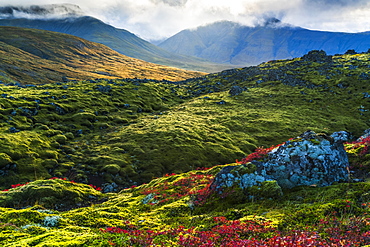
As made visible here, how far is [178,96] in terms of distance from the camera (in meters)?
97.5

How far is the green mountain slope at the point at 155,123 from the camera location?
1469 inches

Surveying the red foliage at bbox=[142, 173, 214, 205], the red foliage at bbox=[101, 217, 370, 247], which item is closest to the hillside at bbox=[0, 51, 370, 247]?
the red foliage at bbox=[101, 217, 370, 247]

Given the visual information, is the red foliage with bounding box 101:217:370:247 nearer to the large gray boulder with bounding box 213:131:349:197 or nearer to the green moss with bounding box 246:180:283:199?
the green moss with bounding box 246:180:283:199

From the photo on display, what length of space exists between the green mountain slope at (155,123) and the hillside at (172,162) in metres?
0.28

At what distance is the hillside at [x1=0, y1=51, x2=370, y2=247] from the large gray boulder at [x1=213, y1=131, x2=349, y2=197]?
71 cm

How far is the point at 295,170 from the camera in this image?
18516 mm

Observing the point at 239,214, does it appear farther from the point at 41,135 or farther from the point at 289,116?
the point at 289,116

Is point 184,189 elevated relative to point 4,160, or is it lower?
elevated

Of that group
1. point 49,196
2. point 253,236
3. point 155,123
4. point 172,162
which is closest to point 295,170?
point 253,236

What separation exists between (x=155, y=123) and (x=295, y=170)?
1732 inches

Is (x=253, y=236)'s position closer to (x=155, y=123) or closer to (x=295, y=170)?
(x=295, y=170)

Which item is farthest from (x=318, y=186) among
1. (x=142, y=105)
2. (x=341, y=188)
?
(x=142, y=105)

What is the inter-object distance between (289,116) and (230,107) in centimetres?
1981

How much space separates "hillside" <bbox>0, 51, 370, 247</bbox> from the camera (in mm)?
11422
